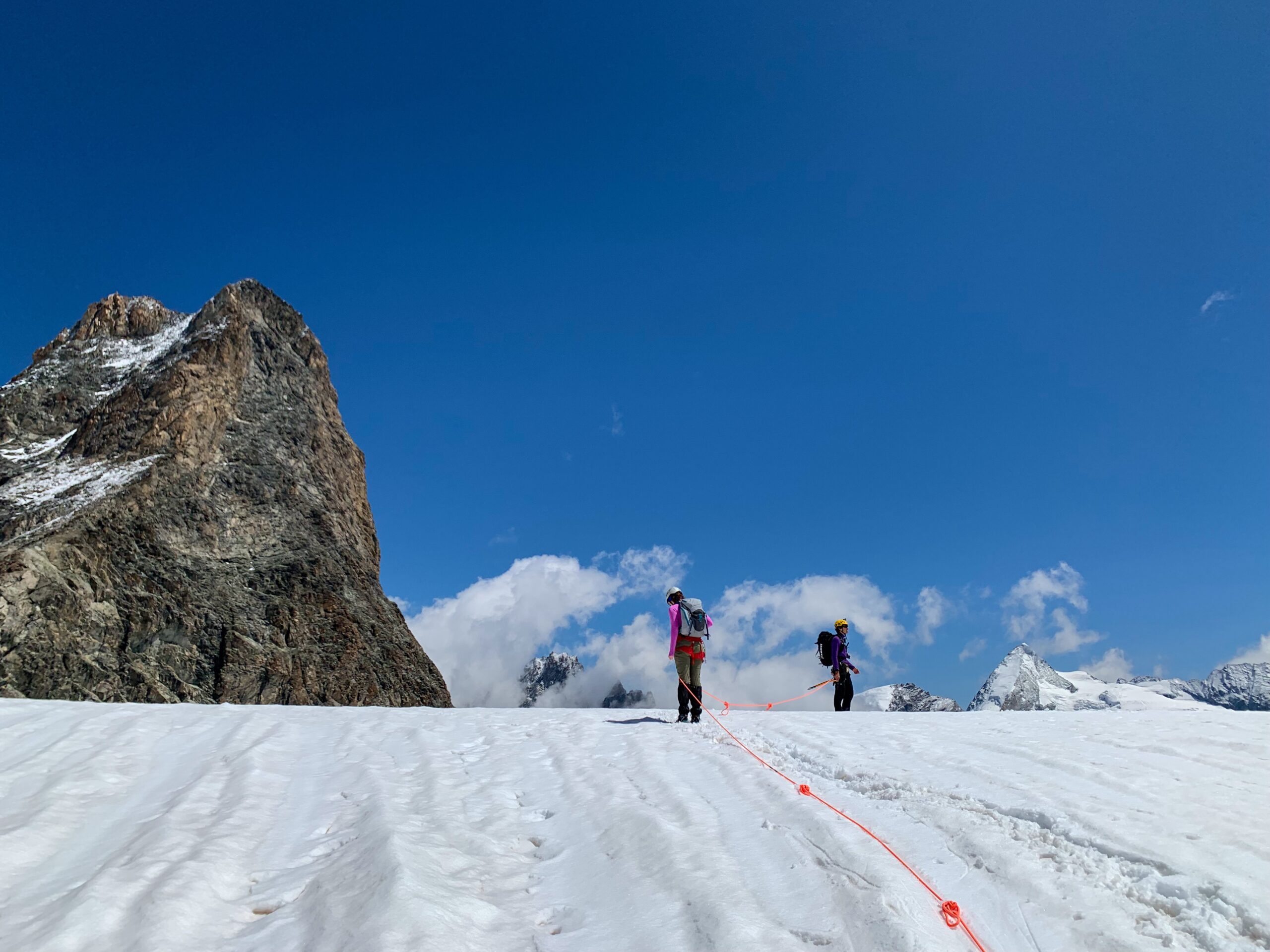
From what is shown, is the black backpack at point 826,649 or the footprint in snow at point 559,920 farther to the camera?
the black backpack at point 826,649

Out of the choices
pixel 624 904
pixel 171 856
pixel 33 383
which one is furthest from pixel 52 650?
pixel 624 904

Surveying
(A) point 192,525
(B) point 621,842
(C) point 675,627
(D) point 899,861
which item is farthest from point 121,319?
(D) point 899,861

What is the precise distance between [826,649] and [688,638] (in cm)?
480

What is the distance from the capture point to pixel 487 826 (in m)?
4.75

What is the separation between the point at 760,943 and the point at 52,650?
98.8ft

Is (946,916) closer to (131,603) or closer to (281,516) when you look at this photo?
(131,603)

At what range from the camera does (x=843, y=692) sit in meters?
13.1

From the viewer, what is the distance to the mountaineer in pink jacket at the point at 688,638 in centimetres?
942

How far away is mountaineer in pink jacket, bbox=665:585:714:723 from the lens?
371 inches

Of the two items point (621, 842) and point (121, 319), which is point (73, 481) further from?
point (621, 842)

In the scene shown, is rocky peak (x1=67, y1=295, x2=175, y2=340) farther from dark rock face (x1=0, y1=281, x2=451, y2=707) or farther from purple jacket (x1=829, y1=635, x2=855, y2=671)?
purple jacket (x1=829, y1=635, x2=855, y2=671)

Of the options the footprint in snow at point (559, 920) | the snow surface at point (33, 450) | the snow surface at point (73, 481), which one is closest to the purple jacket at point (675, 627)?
the footprint in snow at point (559, 920)

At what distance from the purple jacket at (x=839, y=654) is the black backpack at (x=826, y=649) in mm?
11

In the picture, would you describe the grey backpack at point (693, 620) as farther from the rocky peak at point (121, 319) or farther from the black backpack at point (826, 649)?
the rocky peak at point (121, 319)
